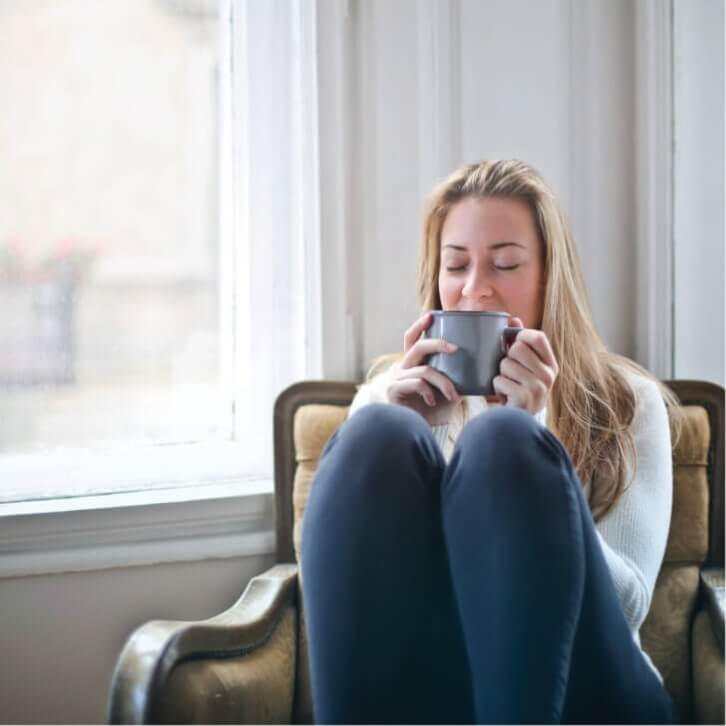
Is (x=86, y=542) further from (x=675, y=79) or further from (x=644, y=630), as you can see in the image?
(x=675, y=79)

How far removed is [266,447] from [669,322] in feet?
2.78

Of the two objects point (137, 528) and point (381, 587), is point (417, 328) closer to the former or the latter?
point (381, 587)

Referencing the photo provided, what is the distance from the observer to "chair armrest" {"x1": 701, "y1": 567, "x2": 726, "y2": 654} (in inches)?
51.6

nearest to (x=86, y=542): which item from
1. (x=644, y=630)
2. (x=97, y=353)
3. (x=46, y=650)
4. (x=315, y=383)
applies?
(x=46, y=650)

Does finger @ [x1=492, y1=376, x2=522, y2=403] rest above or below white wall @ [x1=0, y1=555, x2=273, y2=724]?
above

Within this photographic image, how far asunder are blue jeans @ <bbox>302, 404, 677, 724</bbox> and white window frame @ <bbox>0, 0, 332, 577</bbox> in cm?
68

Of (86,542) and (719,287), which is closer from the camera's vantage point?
(86,542)

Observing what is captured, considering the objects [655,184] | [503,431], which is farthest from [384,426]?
[655,184]

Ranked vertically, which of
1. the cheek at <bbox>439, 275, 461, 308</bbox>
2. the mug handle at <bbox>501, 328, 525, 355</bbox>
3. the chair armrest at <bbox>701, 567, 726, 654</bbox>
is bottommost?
the chair armrest at <bbox>701, 567, 726, 654</bbox>

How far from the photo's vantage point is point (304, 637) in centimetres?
146

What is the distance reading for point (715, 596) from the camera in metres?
1.37

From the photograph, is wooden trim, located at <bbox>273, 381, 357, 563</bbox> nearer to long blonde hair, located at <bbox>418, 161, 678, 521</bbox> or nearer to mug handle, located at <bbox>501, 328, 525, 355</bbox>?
long blonde hair, located at <bbox>418, 161, 678, 521</bbox>

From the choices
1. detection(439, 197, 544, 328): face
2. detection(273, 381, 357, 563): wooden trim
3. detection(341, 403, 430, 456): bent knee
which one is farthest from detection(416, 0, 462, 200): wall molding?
detection(341, 403, 430, 456): bent knee

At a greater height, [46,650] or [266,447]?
[266,447]
